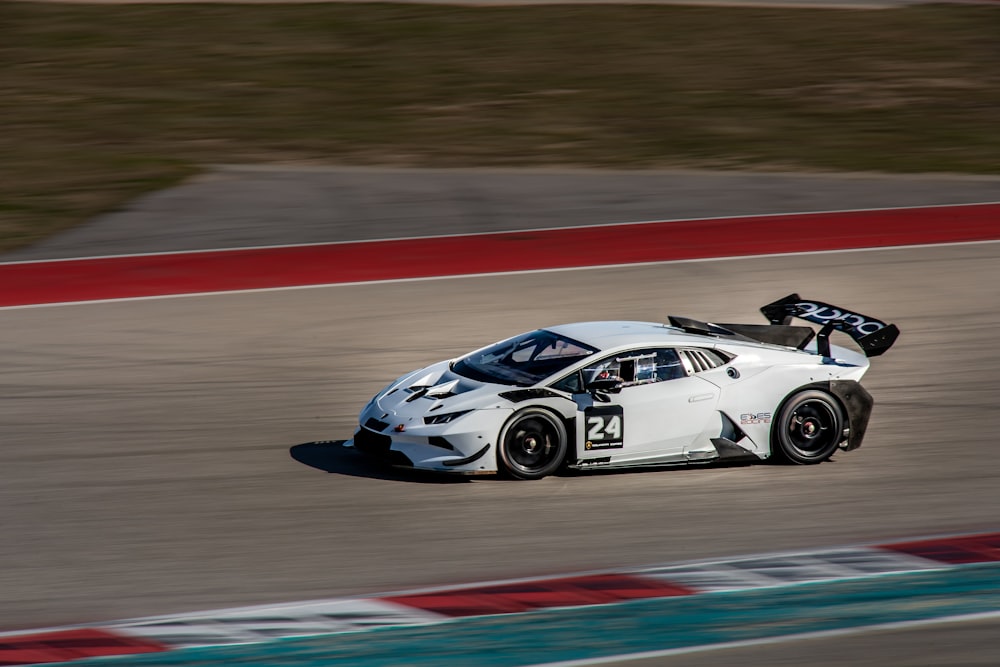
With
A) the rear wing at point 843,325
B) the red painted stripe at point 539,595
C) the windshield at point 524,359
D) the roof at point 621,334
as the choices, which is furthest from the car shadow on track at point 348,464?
the rear wing at point 843,325

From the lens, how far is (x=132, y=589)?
27.3 feet

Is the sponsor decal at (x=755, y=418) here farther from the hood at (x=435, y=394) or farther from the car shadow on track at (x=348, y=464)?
the car shadow on track at (x=348, y=464)

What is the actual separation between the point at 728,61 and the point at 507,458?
941 inches

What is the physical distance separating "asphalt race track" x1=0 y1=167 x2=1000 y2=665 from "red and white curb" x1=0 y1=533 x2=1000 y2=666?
0.23m

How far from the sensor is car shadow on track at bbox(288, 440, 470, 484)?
10514mm

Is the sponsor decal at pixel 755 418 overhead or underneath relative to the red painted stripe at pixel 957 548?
overhead

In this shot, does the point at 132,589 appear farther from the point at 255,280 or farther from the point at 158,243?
the point at 158,243

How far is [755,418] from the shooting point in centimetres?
1084

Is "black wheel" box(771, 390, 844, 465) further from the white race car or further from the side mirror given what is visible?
the side mirror

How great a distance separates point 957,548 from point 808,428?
83.8 inches

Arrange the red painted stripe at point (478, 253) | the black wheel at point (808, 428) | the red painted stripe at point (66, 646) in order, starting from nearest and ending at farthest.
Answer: the red painted stripe at point (66, 646)
the black wheel at point (808, 428)
the red painted stripe at point (478, 253)

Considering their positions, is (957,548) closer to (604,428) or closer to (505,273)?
(604,428)

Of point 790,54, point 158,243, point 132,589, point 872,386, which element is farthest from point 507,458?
point 790,54

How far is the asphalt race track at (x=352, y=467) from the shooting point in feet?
28.7
